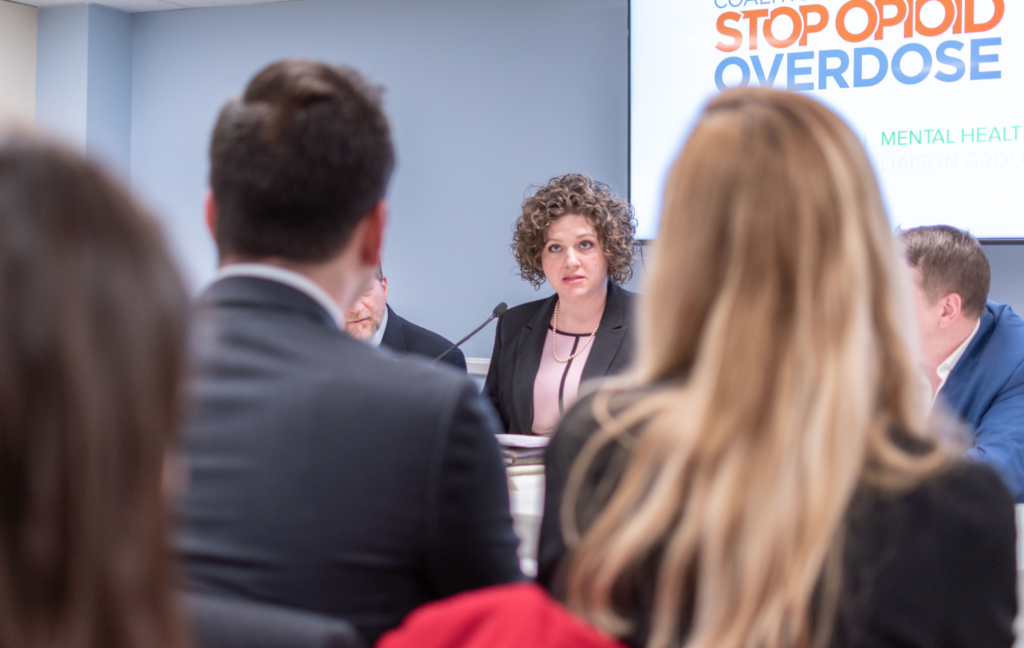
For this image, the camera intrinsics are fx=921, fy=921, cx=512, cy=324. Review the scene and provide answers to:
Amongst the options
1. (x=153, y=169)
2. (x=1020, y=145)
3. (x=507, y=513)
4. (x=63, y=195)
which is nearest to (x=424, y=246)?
(x=153, y=169)

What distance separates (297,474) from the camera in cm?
95

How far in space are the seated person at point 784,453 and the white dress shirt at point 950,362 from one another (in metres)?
1.59

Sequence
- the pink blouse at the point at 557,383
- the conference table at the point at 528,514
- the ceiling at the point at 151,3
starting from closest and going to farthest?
the conference table at the point at 528,514 < the pink blouse at the point at 557,383 < the ceiling at the point at 151,3

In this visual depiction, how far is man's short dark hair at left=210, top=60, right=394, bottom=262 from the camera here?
1066 millimetres

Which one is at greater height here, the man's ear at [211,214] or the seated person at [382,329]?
the man's ear at [211,214]

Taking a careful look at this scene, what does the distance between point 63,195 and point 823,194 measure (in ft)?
2.10

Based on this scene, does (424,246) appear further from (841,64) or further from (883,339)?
(883,339)

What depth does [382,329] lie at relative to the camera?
2.76m

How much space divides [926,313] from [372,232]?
5.31ft

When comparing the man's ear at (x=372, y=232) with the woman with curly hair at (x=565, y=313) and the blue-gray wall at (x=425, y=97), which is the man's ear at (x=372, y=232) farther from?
the blue-gray wall at (x=425, y=97)

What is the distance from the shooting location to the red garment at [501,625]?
62 centimetres

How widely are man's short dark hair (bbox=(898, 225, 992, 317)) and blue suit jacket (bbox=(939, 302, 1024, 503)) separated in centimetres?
8

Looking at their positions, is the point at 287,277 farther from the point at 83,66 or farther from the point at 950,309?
the point at 83,66

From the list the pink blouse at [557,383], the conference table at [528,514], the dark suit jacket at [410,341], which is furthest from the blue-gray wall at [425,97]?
the conference table at [528,514]
